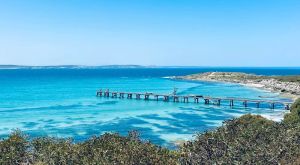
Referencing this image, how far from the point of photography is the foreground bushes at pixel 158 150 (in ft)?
128

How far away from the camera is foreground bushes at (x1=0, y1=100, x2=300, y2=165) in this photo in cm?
3906

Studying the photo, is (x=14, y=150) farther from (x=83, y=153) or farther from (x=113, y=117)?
(x=113, y=117)

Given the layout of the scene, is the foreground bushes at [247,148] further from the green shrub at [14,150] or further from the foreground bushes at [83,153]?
the green shrub at [14,150]

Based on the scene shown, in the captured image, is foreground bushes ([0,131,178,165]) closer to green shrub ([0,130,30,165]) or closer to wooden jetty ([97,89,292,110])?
green shrub ([0,130,30,165])

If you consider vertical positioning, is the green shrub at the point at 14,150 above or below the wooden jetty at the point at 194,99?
above

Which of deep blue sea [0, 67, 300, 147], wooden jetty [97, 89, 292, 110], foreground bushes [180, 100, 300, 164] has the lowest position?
deep blue sea [0, 67, 300, 147]

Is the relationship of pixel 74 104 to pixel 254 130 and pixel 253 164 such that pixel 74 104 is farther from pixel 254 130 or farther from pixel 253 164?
pixel 253 164

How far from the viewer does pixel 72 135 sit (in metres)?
76.2

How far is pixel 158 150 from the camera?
41.8 m

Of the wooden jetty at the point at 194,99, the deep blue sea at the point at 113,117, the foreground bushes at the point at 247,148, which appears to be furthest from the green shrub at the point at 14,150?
the wooden jetty at the point at 194,99

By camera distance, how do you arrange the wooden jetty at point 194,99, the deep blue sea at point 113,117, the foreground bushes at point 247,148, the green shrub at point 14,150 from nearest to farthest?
the green shrub at point 14,150, the foreground bushes at point 247,148, the deep blue sea at point 113,117, the wooden jetty at point 194,99

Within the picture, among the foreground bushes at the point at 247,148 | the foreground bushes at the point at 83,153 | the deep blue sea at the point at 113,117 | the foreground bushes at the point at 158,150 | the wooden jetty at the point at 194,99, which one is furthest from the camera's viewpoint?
the wooden jetty at the point at 194,99

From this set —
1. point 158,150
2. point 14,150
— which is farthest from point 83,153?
point 158,150

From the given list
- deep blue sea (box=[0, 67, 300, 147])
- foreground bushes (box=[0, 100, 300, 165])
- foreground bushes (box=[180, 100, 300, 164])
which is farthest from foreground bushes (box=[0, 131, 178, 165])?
deep blue sea (box=[0, 67, 300, 147])
